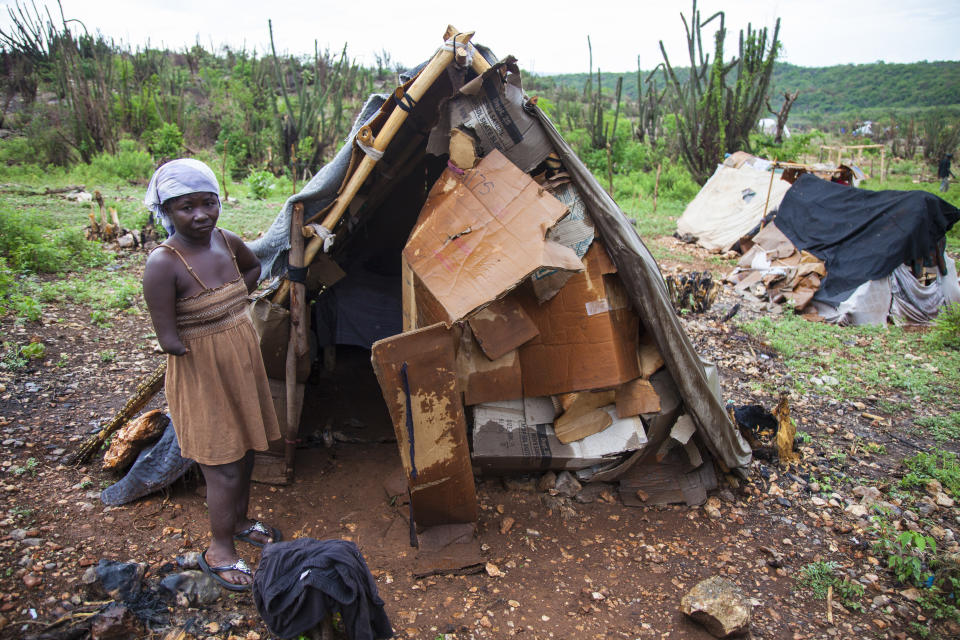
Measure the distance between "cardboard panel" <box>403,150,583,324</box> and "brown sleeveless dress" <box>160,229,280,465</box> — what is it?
2.68 feet

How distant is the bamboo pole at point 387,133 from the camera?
2545 millimetres

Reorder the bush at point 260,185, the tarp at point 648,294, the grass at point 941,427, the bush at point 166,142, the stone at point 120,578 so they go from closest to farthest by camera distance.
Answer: the stone at point 120,578, the tarp at point 648,294, the grass at point 941,427, the bush at point 260,185, the bush at point 166,142

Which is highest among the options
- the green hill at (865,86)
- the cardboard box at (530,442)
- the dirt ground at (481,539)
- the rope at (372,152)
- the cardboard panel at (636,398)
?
the green hill at (865,86)

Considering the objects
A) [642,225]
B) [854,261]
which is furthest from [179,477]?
[642,225]

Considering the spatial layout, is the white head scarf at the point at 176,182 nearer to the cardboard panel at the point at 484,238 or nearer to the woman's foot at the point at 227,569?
the cardboard panel at the point at 484,238

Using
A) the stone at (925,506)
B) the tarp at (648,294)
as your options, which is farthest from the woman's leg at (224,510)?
the stone at (925,506)

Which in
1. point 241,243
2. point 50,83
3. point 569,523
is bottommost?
point 569,523

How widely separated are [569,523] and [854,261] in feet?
20.6

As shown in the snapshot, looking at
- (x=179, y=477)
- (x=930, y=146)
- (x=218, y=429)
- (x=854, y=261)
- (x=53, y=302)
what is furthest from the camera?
(x=930, y=146)

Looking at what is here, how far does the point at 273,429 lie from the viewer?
233 cm

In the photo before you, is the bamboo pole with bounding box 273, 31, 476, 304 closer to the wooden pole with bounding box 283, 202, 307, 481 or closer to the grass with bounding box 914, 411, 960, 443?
the wooden pole with bounding box 283, 202, 307, 481

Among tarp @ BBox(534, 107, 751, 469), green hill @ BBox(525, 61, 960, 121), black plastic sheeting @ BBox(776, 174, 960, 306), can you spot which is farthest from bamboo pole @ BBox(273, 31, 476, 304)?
green hill @ BBox(525, 61, 960, 121)

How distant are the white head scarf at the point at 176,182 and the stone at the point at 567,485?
2135 millimetres

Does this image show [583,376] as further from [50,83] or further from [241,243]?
[50,83]
